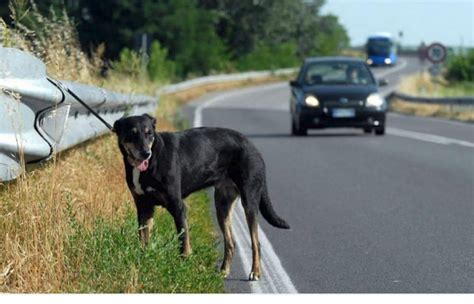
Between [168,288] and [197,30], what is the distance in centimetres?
8242

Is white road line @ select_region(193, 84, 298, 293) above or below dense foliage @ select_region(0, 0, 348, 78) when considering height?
above

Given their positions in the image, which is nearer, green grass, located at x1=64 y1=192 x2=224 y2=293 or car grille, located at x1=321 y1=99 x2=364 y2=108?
green grass, located at x1=64 y1=192 x2=224 y2=293

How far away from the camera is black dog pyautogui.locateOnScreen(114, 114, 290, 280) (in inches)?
313

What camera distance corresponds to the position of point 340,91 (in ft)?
85.9

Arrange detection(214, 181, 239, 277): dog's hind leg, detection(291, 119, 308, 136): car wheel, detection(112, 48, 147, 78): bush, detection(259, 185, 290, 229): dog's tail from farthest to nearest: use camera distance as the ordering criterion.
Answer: detection(291, 119, 308, 136): car wheel, detection(112, 48, 147, 78): bush, detection(259, 185, 290, 229): dog's tail, detection(214, 181, 239, 277): dog's hind leg

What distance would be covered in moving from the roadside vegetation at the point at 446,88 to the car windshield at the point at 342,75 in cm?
901

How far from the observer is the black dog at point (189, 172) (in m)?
7.95

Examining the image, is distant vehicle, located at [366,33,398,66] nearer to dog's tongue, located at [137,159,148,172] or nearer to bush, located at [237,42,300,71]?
bush, located at [237,42,300,71]

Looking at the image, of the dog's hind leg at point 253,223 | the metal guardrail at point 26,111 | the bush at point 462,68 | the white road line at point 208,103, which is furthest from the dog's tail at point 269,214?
the bush at point 462,68

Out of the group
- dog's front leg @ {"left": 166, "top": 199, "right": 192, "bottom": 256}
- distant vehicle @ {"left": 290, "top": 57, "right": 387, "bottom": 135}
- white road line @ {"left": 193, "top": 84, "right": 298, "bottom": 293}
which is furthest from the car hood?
dog's front leg @ {"left": 166, "top": 199, "right": 192, "bottom": 256}

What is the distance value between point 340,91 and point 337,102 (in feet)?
0.93

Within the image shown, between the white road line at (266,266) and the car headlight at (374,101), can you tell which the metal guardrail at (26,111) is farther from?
the car headlight at (374,101)

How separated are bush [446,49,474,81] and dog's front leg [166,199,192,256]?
69494 millimetres

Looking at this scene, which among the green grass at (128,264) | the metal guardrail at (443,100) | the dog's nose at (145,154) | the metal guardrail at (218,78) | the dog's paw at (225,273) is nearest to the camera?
the green grass at (128,264)
